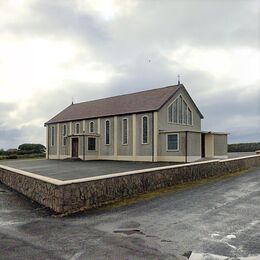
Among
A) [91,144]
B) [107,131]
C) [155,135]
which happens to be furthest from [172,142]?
[91,144]

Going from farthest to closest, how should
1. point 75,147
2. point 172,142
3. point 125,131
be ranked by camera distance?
point 75,147 → point 125,131 → point 172,142

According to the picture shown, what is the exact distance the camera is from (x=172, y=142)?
98.5 ft

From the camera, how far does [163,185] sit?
13078mm

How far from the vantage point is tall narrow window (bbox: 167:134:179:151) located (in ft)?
97.3

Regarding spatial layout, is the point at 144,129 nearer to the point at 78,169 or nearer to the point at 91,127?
the point at 91,127

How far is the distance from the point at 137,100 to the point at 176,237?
29429 millimetres

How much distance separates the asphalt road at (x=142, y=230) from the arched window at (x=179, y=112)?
69.7ft

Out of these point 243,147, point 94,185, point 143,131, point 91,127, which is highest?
point 91,127

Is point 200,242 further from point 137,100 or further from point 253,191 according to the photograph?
point 137,100

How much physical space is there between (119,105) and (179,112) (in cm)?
730

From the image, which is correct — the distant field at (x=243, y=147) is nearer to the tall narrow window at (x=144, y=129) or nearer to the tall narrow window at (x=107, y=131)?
the tall narrow window at (x=107, y=131)

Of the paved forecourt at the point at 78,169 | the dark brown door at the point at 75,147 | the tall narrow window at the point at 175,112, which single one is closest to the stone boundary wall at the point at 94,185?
the paved forecourt at the point at 78,169

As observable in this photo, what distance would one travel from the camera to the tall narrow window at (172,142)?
2967 centimetres

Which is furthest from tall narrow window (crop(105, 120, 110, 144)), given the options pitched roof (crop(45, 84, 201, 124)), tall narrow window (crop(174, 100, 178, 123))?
tall narrow window (crop(174, 100, 178, 123))
